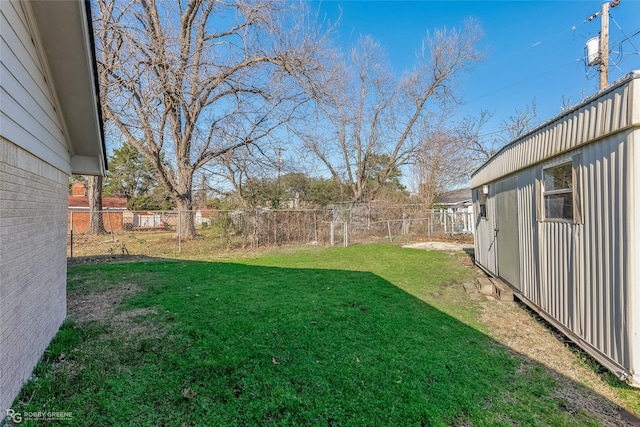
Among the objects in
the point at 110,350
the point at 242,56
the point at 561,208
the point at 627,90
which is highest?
the point at 242,56

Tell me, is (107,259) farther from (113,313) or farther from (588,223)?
(588,223)

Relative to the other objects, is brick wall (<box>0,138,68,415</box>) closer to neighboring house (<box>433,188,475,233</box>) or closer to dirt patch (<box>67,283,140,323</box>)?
dirt patch (<box>67,283,140,323</box>)

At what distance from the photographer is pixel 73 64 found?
3055 millimetres

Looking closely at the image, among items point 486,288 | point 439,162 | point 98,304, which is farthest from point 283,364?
point 439,162

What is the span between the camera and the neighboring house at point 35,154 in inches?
80.1

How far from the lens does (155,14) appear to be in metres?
10.6

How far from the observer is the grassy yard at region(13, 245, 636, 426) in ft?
7.04

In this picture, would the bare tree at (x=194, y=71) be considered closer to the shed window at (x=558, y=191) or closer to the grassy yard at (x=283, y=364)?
the grassy yard at (x=283, y=364)

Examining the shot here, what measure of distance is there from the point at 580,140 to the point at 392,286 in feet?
12.2

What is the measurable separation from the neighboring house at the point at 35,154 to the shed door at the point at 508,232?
5974 millimetres

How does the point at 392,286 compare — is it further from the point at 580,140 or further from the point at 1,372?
the point at 1,372

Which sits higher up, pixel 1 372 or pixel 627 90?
pixel 627 90

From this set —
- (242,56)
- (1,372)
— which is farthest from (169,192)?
(1,372)

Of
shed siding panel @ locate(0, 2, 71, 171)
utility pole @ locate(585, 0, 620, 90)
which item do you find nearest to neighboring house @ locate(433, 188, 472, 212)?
utility pole @ locate(585, 0, 620, 90)
